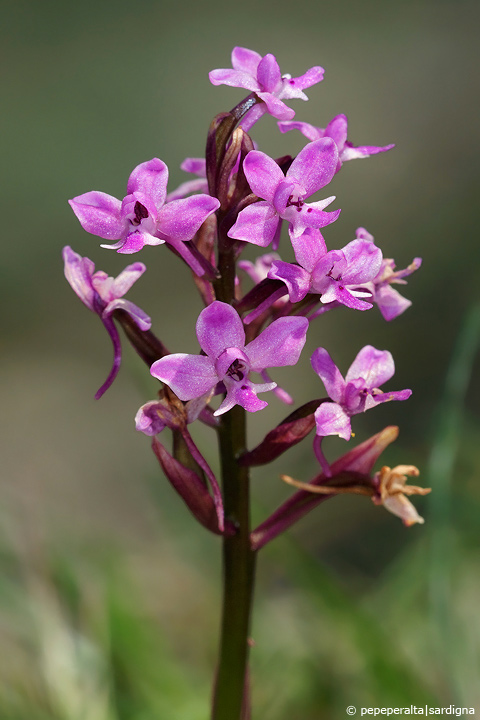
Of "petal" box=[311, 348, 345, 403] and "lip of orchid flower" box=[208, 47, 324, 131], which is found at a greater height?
"lip of orchid flower" box=[208, 47, 324, 131]

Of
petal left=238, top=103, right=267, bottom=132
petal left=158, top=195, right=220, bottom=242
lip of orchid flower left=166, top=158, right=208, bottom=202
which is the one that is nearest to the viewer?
petal left=158, top=195, right=220, bottom=242

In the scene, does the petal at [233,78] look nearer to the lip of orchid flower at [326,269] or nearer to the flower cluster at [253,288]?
the flower cluster at [253,288]

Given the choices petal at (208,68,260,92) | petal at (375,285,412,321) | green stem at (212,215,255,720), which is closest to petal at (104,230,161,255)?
green stem at (212,215,255,720)

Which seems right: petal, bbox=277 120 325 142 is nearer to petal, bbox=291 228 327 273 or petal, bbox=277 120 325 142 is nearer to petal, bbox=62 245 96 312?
petal, bbox=291 228 327 273

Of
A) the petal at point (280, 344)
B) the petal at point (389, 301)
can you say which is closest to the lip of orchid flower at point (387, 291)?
the petal at point (389, 301)

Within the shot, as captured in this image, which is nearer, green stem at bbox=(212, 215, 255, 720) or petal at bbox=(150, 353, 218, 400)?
petal at bbox=(150, 353, 218, 400)

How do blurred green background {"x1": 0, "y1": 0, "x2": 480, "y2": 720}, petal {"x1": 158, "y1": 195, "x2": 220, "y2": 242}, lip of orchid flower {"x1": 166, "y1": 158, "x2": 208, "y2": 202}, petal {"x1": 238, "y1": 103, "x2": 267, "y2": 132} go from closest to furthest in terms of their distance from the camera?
petal {"x1": 158, "y1": 195, "x2": 220, "y2": 242}
petal {"x1": 238, "y1": 103, "x2": 267, "y2": 132}
lip of orchid flower {"x1": 166, "y1": 158, "x2": 208, "y2": 202}
blurred green background {"x1": 0, "y1": 0, "x2": 480, "y2": 720}
